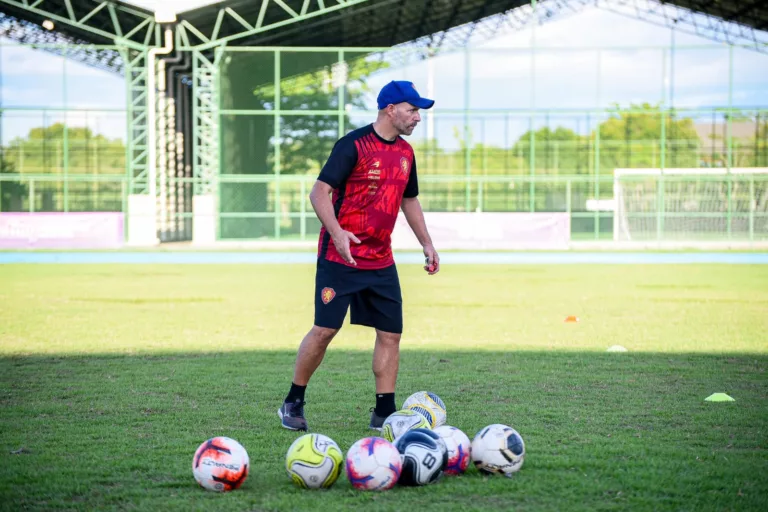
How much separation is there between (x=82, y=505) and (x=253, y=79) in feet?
114

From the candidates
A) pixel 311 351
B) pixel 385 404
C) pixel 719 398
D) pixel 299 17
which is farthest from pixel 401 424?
pixel 299 17

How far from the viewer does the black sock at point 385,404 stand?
236 inches

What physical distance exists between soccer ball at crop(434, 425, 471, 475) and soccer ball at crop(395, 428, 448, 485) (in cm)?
10

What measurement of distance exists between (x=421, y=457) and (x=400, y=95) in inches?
92.0

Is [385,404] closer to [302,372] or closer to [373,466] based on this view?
[302,372]

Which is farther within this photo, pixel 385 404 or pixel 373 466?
pixel 385 404

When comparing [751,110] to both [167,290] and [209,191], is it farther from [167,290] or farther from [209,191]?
[167,290]

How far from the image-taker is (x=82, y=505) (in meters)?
4.30

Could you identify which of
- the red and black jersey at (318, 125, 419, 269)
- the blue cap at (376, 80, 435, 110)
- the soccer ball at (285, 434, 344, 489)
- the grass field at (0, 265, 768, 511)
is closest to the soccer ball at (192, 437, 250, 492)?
the grass field at (0, 265, 768, 511)

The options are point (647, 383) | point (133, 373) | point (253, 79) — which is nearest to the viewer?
point (647, 383)

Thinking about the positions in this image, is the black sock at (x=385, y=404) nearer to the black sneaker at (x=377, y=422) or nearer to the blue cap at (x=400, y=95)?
the black sneaker at (x=377, y=422)

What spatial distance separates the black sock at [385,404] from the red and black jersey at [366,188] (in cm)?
84

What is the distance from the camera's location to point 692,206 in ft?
119

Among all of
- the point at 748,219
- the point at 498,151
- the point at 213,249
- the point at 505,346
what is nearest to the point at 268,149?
the point at 213,249
